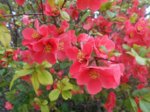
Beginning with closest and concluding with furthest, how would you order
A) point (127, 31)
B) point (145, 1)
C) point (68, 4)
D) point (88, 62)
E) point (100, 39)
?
point (88, 62) → point (100, 39) → point (127, 31) → point (68, 4) → point (145, 1)

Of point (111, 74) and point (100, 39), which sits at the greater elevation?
point (100, 39)

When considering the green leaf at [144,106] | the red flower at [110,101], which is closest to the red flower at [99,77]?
the green leaf at [144,106]

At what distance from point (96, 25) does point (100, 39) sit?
561 millimetres

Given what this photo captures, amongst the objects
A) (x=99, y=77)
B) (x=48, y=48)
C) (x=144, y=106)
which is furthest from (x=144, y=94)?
(x=48, y=48)

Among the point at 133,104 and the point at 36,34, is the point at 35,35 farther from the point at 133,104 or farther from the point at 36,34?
the point at 133,104

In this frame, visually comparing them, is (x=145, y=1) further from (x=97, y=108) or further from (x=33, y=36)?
(x=33, y=36)

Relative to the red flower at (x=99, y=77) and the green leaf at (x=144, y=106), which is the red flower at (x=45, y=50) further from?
the green leaf at (x=144, y=106)

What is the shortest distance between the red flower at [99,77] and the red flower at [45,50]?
134mm

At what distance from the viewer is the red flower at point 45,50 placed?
42.8 inches

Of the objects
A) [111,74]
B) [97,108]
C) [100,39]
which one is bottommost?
[97,108]

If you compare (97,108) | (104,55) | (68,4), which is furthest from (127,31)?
(97,108)

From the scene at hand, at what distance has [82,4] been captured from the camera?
1.05 metres

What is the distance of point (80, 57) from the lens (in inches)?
40.4

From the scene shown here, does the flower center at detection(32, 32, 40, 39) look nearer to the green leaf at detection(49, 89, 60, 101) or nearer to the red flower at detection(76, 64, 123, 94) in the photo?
the red flower at detection(76, 64, 123, 94)
